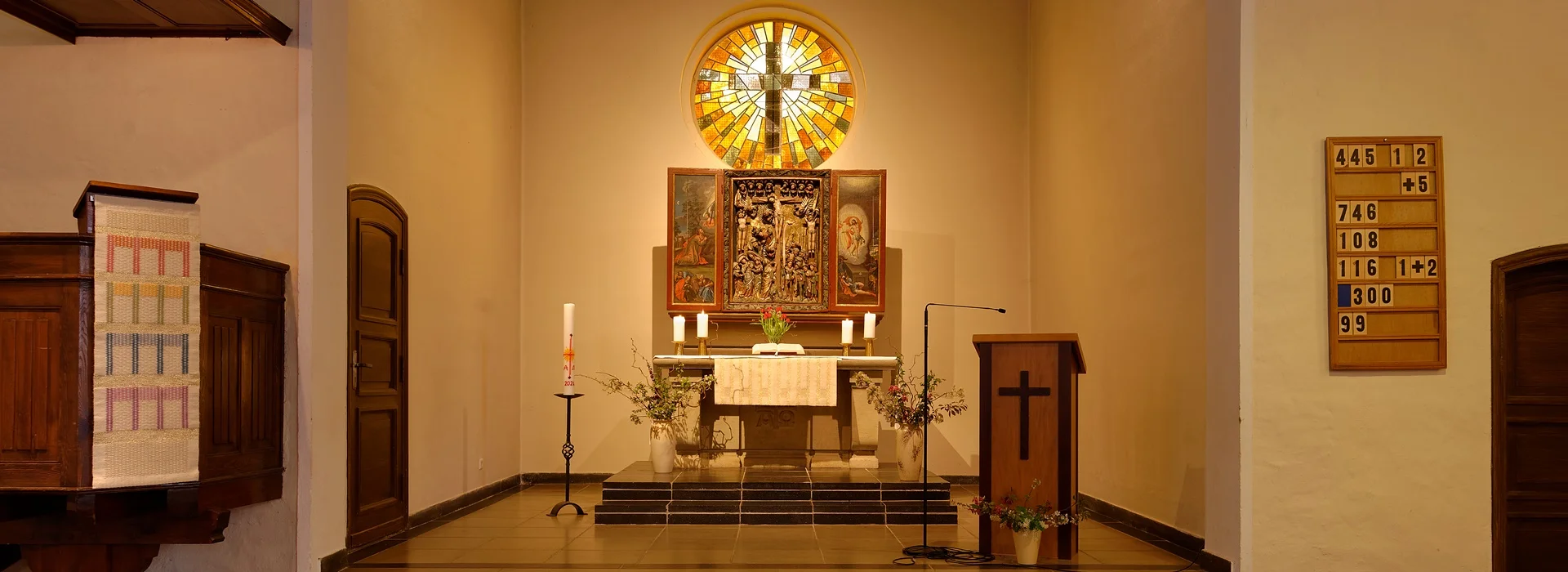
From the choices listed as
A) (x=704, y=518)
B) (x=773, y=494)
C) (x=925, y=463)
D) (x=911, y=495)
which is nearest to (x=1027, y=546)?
(x=925, y=463)

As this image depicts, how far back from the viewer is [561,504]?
821 cm

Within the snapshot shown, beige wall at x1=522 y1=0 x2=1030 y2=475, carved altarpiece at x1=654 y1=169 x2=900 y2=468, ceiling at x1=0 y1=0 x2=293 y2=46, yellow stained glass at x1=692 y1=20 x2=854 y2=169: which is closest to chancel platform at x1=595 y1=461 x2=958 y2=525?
carved altarpiece at x1=654 y1=169 x2=900 y2=468

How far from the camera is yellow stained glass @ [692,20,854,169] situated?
10648 mm

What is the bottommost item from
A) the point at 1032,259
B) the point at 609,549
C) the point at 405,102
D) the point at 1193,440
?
the point at 609,549

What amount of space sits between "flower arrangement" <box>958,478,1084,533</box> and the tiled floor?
0.28m

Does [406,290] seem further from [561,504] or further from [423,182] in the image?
[561,504]

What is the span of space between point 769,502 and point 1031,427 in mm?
2616

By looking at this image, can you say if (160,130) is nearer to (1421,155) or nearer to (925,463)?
(925,463)

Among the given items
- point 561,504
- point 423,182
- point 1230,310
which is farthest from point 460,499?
point 1230,310

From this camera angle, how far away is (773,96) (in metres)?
10.7

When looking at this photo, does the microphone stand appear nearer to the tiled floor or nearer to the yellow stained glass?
the tiled floor

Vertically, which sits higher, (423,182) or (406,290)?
(423,182)

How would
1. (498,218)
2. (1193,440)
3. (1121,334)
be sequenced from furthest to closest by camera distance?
(498,218) < (1121,334) < (1193,440)

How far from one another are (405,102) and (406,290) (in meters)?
1.23
